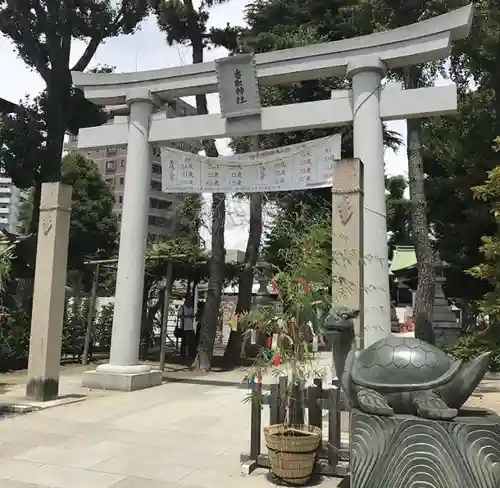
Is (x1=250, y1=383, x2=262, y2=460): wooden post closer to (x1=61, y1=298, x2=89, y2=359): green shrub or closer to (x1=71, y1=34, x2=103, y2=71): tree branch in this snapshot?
(x1=61, y1=298, x2=89, y2=359): green shrub

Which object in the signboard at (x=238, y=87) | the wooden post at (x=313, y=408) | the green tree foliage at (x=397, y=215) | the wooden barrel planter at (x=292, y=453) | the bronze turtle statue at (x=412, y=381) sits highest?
the green tree foliage at (x=397, y=215)

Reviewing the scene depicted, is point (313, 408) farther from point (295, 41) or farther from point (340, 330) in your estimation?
point (295, 41)

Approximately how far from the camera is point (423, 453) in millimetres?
3492

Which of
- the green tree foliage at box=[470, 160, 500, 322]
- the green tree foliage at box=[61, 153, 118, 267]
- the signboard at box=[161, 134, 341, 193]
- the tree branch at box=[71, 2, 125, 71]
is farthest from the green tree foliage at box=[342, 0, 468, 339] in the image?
the green tree foliage at box=[61, 153, 118, 267]

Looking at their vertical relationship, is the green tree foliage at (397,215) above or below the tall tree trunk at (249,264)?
above

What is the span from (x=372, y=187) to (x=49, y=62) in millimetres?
10933

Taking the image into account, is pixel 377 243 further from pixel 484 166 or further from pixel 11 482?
pixel 484 166

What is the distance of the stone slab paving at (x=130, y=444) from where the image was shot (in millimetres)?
4438

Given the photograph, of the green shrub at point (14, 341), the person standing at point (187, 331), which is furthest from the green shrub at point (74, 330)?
the person standing at point (187, 331)

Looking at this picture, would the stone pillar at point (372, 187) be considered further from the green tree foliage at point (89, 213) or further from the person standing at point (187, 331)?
the green tree foliage at point (89, 213)

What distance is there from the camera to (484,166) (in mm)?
13516

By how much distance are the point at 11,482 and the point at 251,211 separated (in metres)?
9.86

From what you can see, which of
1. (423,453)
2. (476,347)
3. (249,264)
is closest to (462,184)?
(476,347)

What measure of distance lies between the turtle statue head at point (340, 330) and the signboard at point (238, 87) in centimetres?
499
